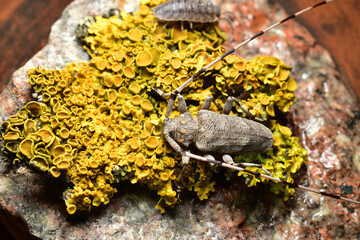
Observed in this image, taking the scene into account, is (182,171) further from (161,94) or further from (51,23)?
(51,23)

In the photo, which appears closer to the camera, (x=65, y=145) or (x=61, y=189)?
(x=65, y=145)

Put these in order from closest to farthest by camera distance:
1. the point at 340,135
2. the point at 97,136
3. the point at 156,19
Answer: the point at 97,136 → the point at 156,19 → the point at 340,135

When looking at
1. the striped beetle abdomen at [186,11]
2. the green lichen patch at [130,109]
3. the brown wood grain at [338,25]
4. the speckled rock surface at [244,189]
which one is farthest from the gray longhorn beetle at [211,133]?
the brown wood grain at [338,25]

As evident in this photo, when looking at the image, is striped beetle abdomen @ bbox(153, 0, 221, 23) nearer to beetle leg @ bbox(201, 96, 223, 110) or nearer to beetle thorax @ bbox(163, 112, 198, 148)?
beetle leg @ bbox(201, 96, 223, 110)

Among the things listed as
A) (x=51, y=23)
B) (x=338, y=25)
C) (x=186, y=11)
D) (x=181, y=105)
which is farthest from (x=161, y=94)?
(x=338, y=25)

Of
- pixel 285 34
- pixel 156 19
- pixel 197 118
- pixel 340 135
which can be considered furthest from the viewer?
pixel 285 34

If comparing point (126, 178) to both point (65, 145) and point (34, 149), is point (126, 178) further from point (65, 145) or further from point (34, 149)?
point (34, 149)

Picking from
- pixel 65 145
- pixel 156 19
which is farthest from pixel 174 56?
pixel 65 145
